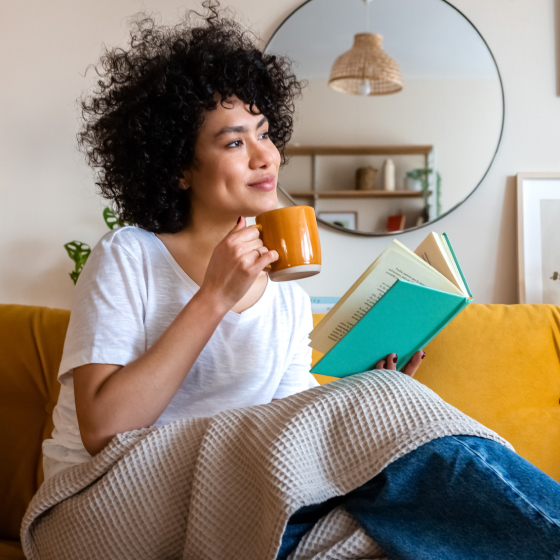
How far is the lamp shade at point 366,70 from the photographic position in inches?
72.1

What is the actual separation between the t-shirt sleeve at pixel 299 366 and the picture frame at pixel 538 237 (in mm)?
888

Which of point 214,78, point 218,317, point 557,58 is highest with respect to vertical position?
point 557,58

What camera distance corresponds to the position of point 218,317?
89cm

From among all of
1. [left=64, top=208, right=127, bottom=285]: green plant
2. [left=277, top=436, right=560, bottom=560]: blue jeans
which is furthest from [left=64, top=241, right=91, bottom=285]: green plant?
[left=277, top=436, right=560, bottom=560]: blue jeans

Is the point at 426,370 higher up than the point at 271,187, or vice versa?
the point at 271,187

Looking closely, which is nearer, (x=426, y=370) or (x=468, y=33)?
(x=426, y=370)

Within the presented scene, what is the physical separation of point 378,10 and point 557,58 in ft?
2.02

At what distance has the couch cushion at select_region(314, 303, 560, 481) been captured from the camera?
1328mm

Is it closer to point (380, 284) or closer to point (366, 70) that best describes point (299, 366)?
point (380, 284)

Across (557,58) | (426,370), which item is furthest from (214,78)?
(557,58)

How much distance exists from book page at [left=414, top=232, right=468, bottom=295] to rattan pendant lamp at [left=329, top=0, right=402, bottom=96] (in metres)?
1.06

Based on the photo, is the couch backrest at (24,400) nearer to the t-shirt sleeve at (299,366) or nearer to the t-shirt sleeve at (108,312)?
the t-shirt sleeve at (108,312)

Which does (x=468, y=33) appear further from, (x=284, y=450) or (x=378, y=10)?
(x=284, y=450)

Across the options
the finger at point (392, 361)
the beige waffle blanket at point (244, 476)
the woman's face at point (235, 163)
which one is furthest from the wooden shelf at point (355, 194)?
the beige waffle blanket at point (244, 476)
